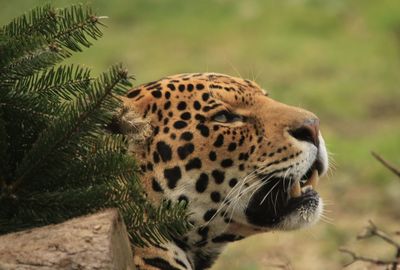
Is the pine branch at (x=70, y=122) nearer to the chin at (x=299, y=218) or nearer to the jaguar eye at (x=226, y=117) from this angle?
the jaguar eye at (x=226, y=117)

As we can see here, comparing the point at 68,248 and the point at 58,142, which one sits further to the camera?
the point at 58,142

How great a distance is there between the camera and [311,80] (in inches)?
700

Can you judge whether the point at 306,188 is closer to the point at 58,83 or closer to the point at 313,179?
the point at 313,179

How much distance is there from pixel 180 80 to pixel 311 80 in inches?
478

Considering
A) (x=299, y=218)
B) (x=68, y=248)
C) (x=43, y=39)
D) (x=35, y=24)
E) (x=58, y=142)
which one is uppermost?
(x=35, y=24)

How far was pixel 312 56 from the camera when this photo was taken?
18703 millimetres

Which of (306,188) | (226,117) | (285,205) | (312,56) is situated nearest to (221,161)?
(226,117)

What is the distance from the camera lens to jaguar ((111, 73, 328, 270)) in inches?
215

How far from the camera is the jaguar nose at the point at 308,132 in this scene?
5578mm

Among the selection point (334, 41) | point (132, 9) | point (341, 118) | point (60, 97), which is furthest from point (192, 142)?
point (132, 9)

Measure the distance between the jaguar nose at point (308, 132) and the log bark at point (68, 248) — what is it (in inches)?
62.8

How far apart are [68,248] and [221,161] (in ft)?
5.07

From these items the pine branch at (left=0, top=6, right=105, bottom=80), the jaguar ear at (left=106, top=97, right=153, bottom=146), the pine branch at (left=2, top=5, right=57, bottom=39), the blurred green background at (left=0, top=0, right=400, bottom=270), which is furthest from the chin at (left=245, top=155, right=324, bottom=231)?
the blurred green background at (left=0, top=0, right=400, bottom=270)

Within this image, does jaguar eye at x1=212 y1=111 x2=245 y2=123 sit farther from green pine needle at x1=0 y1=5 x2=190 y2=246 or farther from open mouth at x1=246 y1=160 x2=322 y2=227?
green pine needle at x1=0 y1=5 x2=190 y2=246
